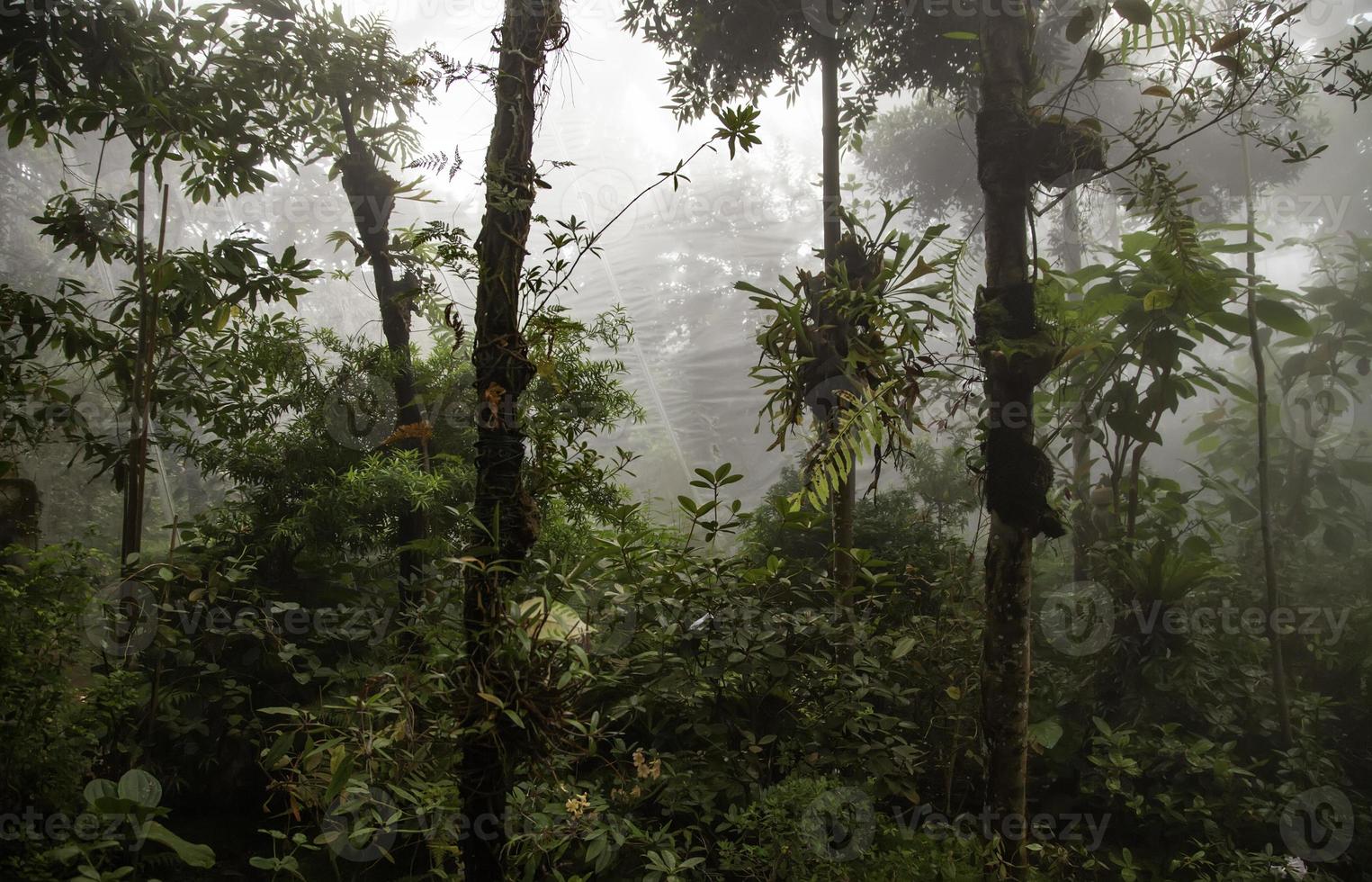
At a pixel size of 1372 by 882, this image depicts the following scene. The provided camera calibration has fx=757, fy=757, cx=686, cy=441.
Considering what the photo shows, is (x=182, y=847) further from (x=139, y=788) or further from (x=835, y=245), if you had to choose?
(x=835, y=245)

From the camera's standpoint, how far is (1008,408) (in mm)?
1945

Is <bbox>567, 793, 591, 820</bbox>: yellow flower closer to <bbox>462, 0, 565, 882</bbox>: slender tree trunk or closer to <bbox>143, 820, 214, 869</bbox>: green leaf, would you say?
<bbox>462, 0, 565, 882</bbox>: slender tree trunk

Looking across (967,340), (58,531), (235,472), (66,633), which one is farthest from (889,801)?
(58,531)

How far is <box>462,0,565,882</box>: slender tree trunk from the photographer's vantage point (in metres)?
1.23

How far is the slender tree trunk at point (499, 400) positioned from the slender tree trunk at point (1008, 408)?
3.90ft

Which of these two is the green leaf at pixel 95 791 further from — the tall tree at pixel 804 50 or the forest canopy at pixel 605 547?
the tall tree at pixel 804 50

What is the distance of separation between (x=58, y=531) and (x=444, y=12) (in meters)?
5.87

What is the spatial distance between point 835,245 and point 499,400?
1.51 metres

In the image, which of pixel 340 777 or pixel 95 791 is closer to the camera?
pixel 340 777

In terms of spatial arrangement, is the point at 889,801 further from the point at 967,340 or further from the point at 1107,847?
the point at 967,340

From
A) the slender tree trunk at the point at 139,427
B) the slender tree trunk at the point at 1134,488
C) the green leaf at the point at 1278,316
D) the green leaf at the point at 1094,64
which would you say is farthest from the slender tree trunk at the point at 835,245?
the slender tree trunk at the point at 139,427

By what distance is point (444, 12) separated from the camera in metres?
2.88

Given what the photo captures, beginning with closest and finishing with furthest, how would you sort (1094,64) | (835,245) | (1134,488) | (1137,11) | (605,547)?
(605,547), (1137,11), (1094,64), (835,245), (1134,488)

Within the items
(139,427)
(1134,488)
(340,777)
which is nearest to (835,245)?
(1134,488)
